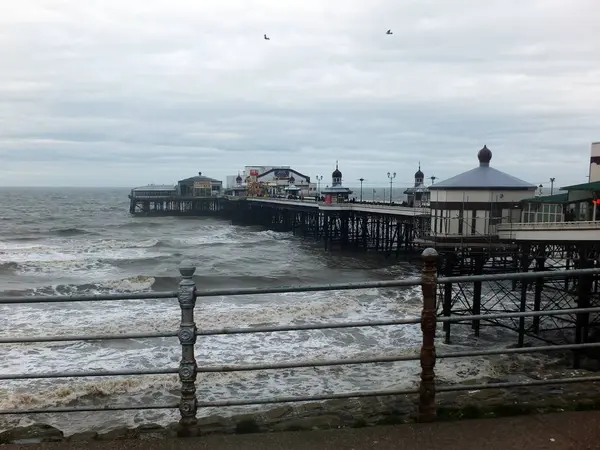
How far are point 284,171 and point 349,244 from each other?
53545 millimetres

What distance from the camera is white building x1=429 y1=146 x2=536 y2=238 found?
61.0 feet

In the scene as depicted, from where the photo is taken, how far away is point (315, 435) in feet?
11.5

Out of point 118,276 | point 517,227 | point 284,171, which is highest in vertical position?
point 284,171

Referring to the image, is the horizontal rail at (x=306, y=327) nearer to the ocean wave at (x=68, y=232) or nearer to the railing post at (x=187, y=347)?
the railing post at (x=187, y=347)

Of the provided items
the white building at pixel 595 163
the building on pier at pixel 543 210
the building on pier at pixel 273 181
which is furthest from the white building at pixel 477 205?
the building on pier at pixel 273 181

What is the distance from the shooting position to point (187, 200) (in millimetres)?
81438

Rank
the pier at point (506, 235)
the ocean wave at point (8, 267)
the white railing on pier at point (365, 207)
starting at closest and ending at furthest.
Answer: the pier at point (506, 235)
the ocean wave at point (8, 267)
the white railing on pier at point (365, 207)

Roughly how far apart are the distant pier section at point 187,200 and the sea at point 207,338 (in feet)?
141

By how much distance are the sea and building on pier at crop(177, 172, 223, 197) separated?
47.7m

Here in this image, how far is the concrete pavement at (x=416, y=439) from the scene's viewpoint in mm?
3340

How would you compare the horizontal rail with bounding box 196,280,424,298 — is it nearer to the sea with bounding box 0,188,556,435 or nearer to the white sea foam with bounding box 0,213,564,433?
the sea with bounding box 0,188,556,435

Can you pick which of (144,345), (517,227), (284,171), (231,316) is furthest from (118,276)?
(284,171)

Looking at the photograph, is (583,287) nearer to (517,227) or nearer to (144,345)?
(517,227)

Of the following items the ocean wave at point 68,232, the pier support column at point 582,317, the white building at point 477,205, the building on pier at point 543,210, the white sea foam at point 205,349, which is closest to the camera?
the white sea foam at point 205,349
